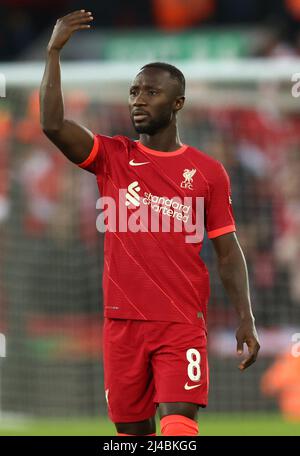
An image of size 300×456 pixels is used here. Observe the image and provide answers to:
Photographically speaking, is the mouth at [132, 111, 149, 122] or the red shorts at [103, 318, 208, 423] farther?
the mouth at [132, 111, 149, 122]

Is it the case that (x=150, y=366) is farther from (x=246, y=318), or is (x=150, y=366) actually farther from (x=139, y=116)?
(x=139, y=116)

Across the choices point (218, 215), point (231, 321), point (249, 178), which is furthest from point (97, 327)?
point (218, 215)

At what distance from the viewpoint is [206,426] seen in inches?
379

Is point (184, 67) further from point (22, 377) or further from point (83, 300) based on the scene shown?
point (22, 377)

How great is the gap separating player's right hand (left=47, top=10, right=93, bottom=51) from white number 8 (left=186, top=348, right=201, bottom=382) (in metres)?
1.53

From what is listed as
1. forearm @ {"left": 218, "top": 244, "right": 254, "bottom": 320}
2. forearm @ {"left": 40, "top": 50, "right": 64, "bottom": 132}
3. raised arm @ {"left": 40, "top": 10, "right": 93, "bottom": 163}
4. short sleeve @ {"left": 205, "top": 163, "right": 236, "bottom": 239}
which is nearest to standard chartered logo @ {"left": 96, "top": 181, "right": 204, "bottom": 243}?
short sleeve @ {"left": 205, "top": 163, "right": 236, "bottom": 239}

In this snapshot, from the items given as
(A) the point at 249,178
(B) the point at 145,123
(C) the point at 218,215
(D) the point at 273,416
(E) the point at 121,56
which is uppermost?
(E) the point at 121,56

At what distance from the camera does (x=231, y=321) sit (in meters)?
→ 10.7

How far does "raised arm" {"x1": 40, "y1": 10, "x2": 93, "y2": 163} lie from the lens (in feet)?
17.6

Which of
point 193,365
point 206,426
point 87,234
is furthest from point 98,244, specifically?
point 193,365

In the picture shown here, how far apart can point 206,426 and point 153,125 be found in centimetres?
450

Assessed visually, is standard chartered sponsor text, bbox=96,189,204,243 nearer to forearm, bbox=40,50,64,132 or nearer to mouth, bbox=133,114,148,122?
mouth, bbox=133,114,148,122

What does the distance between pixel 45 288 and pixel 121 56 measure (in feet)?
28.3

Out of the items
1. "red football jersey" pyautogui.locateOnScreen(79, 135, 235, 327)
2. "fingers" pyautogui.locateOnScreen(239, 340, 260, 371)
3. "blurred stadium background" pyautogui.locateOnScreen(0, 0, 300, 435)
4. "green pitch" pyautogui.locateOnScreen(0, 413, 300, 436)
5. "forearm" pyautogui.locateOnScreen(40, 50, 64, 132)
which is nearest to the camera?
"forearm" pyautogui.locateOnScreen(40, 50, 64, 132)
